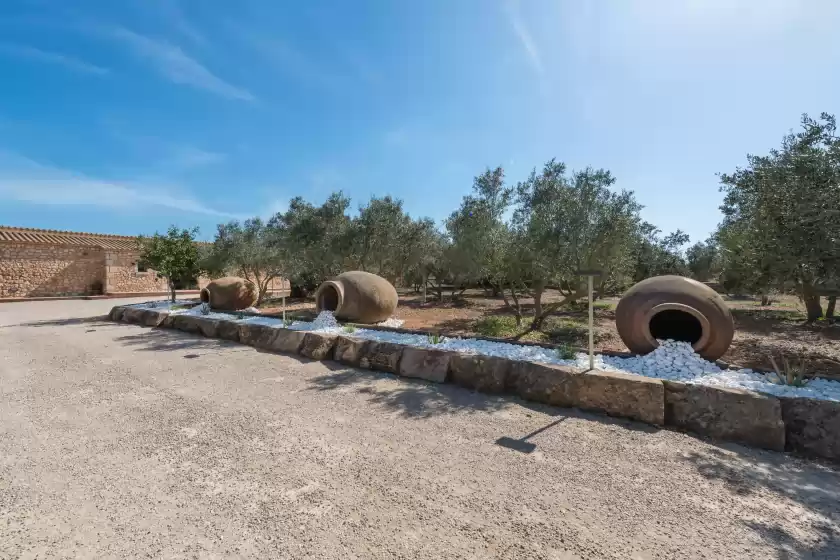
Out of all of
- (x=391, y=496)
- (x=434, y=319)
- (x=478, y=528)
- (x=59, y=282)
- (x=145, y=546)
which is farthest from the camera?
(x=59, y=282)

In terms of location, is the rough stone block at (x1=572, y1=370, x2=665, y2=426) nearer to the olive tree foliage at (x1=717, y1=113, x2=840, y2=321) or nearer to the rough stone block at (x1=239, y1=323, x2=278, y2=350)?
the olive tree foliage at (x1=717, y1=113, x2=840, y2=321)

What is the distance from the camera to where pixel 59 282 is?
2397cm

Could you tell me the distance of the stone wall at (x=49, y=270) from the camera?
2225 centimetres

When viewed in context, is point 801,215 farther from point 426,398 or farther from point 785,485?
point 426,398

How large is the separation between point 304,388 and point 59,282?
90.3ft

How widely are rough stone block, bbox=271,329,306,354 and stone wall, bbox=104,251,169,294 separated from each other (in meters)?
22.1

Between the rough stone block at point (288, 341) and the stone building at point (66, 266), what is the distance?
14.7 m

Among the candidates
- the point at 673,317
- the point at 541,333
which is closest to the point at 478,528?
the point at 673,317

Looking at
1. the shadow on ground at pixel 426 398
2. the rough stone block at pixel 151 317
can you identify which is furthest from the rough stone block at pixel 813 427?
the rough stone block at pixel 151 317

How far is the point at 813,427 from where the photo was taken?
12.4 feet

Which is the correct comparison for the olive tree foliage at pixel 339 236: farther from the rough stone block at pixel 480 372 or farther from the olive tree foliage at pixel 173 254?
the rough stone block at pixel 480 372

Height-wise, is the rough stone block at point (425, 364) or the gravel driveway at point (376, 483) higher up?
the rough stone block at point (425, 364)

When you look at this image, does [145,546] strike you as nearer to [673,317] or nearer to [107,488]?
[107,488]

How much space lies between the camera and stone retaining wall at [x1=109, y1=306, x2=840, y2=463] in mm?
3818
